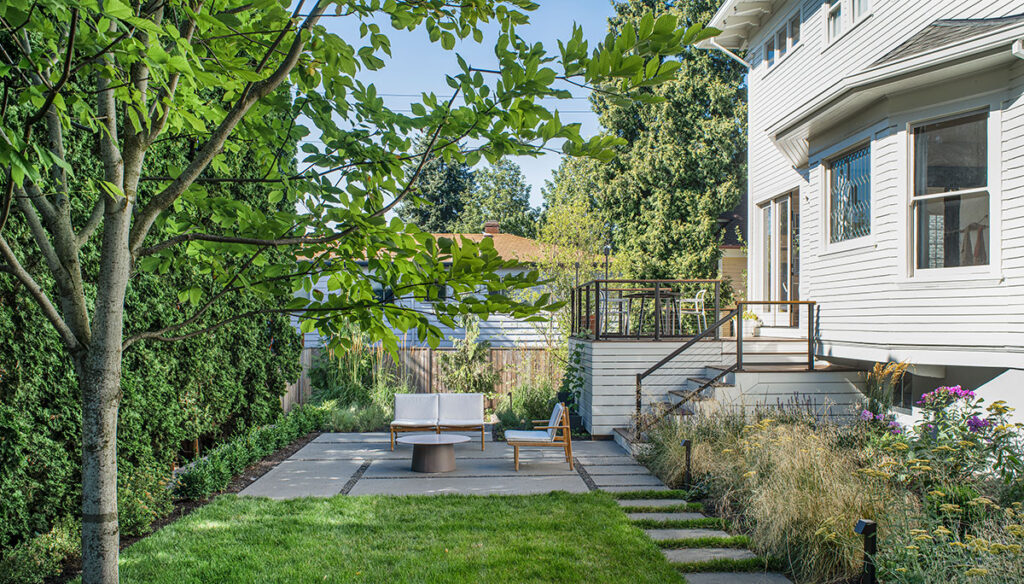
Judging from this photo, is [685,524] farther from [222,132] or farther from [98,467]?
[222,132]

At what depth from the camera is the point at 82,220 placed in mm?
5160

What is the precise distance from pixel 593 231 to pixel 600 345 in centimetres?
1205

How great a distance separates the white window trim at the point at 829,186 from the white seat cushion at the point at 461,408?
5623 mm

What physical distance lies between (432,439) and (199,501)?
2.88 m

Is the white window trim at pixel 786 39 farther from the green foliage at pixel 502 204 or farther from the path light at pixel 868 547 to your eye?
the green foliage at pixel 502 204

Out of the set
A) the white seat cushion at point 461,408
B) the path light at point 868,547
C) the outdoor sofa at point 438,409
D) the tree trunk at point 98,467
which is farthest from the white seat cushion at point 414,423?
A: the tree trunk at point 98,467

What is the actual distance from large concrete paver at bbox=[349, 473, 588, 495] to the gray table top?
455mm

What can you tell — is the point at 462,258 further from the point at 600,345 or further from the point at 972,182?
the point at 600,345

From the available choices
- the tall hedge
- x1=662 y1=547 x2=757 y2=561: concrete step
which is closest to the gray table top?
the tall hedge

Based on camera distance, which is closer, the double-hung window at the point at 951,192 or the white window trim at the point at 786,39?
the double-hung window at the point at 951,192

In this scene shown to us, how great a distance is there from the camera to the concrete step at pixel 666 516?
20.2 feet

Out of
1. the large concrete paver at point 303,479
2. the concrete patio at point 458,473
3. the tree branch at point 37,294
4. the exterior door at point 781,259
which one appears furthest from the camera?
the exterior door at point 781,259

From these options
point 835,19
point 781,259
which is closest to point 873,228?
point 781,259

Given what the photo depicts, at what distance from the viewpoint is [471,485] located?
25.5 feet
